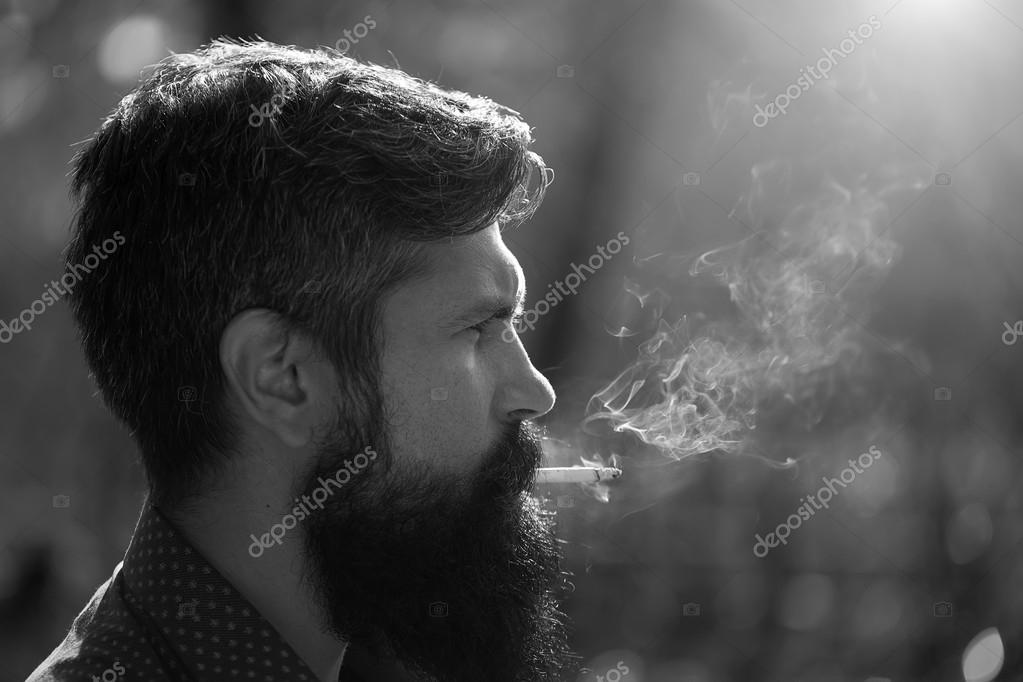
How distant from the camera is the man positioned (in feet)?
5.94

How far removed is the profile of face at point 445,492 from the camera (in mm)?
1893

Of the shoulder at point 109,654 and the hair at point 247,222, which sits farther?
the hair at point 247,222

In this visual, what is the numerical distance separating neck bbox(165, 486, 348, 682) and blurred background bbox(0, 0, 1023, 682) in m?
2.33

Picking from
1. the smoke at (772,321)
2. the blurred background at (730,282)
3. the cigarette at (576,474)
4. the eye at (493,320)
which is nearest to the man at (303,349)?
the eye at (493,320)

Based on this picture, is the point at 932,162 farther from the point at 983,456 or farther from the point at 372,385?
the point at 372,385

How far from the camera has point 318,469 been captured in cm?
189

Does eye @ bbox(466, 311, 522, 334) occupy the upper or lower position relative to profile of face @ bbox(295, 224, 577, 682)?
upper

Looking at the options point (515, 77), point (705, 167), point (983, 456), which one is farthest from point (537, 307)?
point (983, 456)

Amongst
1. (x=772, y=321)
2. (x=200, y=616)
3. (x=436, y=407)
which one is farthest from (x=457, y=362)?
(x=772, y=321)

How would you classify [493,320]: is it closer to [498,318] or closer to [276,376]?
[498,318]

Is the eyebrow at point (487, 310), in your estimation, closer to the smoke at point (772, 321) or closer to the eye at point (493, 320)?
the eye at point (493, 320)

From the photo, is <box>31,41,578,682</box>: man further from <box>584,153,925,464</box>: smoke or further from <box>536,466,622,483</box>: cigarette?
<box>584,153,925,464</box>: smoke

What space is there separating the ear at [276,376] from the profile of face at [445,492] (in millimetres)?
49

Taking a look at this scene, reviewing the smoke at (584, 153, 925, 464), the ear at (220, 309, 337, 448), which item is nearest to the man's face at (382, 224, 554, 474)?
the ear at (220, 309, 337, 448)
